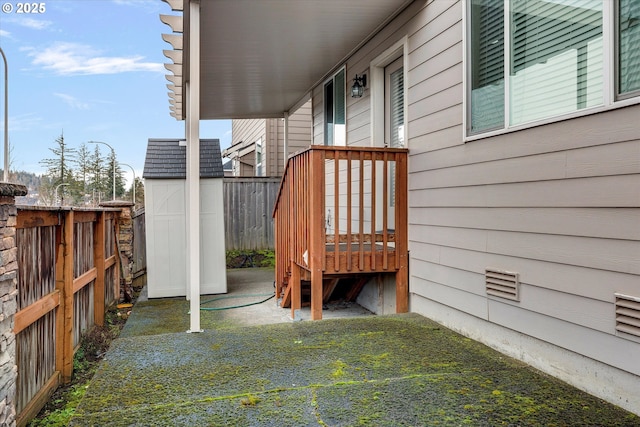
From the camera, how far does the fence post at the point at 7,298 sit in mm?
2082

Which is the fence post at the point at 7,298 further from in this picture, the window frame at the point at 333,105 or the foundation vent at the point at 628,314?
the window frame at the point at 333,105

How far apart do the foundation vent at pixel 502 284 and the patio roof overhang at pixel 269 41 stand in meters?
2.68

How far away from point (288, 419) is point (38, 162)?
17613mm

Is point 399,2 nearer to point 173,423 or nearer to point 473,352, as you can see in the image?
A: point 473,352

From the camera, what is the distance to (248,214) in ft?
32.5

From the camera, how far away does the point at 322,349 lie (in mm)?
3061

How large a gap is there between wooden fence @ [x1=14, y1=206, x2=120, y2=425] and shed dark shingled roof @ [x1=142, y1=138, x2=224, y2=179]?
165cm

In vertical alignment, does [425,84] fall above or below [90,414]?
above

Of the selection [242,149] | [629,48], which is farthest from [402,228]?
[242,149]

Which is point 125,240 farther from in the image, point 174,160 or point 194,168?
point 194,168

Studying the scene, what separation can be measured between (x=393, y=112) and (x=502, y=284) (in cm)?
261

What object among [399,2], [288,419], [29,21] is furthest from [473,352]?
[29,21]

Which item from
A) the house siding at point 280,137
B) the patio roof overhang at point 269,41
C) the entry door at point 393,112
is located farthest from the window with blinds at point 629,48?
the house siding at point 280,137

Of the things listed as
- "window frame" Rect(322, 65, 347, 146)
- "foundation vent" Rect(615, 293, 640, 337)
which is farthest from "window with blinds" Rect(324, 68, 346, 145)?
"foundation vent" Rect(615, 293, 640, 337)
